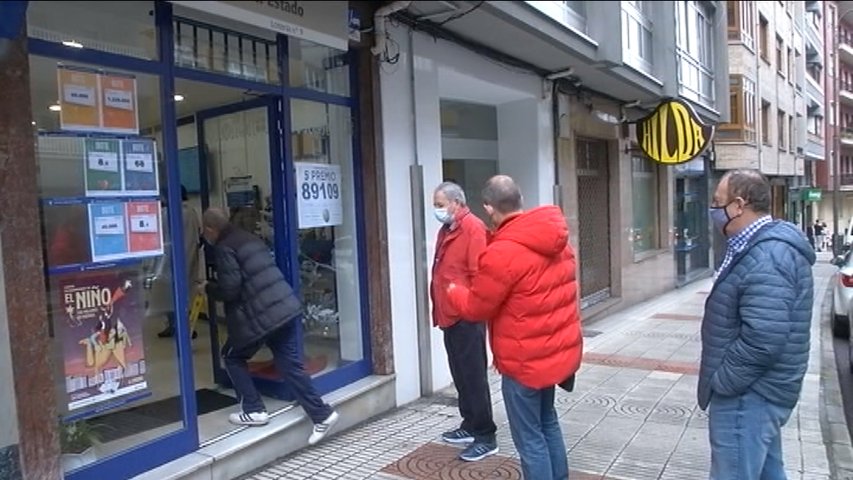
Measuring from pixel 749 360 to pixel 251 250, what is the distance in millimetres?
2945

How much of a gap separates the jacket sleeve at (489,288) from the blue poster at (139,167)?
193 centimetres

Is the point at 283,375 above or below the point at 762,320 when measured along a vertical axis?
below

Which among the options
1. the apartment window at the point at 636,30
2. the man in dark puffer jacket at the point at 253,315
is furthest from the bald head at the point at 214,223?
the apartment window at the point at 636,30

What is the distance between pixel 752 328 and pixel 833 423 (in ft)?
11.8

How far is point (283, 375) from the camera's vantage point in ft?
14.5

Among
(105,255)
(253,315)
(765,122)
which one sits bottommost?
(253,315)

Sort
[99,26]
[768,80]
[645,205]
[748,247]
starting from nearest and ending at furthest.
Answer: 1. [99,26]
2. [748,247]
3. [768,80]
4. [645,205]

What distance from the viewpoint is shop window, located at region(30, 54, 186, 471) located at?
3227mm

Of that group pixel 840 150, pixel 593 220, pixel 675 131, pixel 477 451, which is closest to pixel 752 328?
pixel 675 131

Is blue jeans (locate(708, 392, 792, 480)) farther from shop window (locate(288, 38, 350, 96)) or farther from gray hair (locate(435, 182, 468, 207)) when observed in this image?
shop window (locate(288, 38, 350, 96))

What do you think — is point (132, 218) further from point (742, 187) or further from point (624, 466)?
point (624, 466)

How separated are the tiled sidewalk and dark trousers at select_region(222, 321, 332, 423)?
0.37 m

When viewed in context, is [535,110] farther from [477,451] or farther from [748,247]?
[748,247]

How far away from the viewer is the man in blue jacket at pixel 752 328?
2637 millimetres
